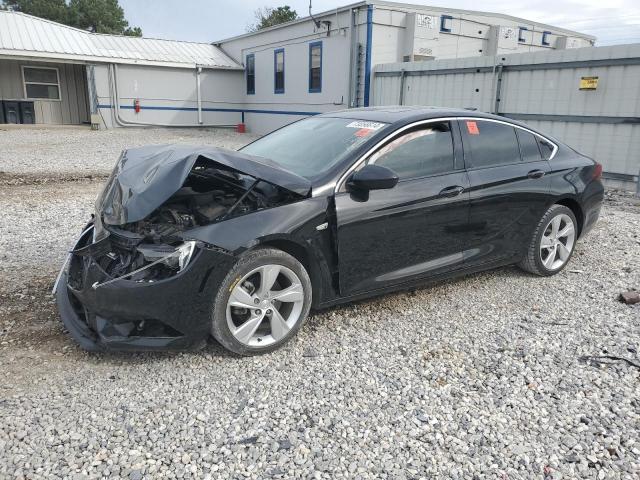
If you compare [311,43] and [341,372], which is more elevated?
[311,43]

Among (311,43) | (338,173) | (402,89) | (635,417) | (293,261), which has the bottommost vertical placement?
(635,417)

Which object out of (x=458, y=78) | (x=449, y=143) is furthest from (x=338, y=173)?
(x=458, y=78)

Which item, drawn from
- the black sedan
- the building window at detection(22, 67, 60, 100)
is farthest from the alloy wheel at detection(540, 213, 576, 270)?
the building window at detection(22, 67, 60, 100)

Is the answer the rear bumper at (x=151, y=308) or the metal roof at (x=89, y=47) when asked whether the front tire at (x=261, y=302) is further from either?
the metal roof at (x=89, y=47)

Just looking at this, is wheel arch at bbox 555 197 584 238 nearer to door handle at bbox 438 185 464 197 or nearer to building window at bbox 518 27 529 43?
door handle at bbox 438 185 464 197

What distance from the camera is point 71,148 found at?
49.8ft

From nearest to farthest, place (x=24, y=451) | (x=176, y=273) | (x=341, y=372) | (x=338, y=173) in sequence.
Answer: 1. (x=24, y=451)
2. (x=176, y=273)
3. (x=341, y=372)
4. (x=338, y=173)

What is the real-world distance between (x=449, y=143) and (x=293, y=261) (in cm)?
175

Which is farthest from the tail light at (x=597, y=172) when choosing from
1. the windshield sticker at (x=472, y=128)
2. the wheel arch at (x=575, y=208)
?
the windshield sticker at (x=472, y=128)

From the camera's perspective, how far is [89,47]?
21969 millimetres

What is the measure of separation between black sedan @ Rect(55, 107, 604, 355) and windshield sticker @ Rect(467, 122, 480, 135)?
0.04 feet

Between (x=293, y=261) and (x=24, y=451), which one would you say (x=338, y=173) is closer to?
(x=293, y=261)

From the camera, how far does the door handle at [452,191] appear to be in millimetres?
4105

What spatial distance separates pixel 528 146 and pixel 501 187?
701 mm
